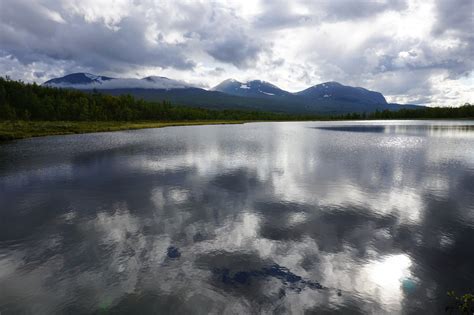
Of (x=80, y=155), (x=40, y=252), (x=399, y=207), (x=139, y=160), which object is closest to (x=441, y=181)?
(x=399, y=207)

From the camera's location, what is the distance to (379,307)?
1101 cm

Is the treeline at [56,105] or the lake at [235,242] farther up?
the treeline at [56,105]

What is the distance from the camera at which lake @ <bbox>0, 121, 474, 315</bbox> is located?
11.4 m

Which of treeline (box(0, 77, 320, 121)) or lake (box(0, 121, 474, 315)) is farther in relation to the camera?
A: treeline (box(0, 77, 320, 121))

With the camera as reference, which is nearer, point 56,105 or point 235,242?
point 235,242

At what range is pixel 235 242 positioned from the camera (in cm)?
1623

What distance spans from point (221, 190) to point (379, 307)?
57.2 ft

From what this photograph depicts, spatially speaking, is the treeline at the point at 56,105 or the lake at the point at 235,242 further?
the treeline at the point at 56,105

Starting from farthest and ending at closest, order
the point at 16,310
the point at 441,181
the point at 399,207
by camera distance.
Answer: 1. the point at 441,181
2. the point at 399,207
3. the point at 16,310

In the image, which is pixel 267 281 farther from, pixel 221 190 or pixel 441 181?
pixel 441 181

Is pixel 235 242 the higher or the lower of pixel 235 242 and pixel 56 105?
the lower

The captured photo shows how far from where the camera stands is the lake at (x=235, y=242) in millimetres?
11406

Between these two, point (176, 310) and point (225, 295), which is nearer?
point (176, 310)

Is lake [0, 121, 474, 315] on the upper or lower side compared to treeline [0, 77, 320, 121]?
lower
